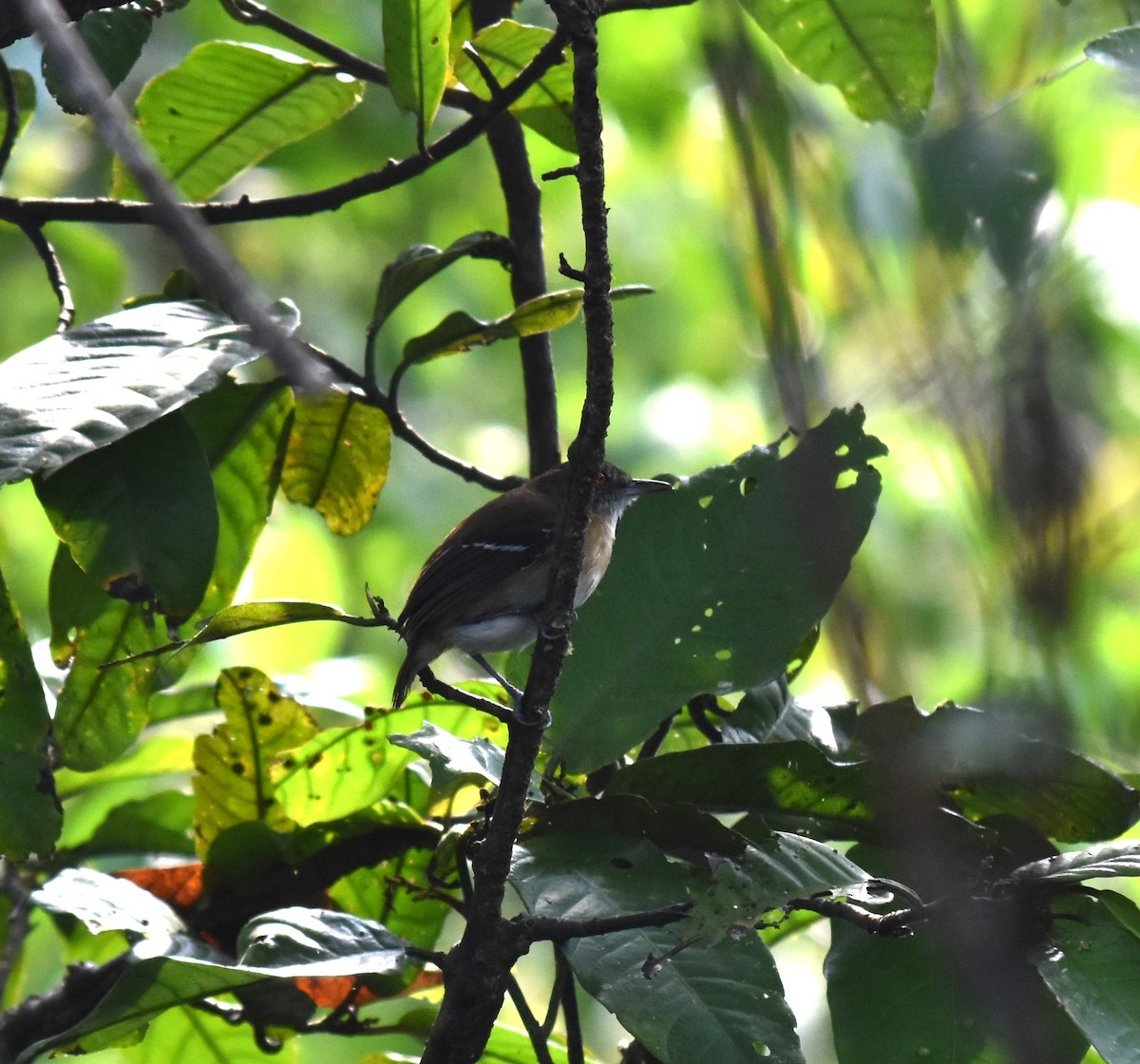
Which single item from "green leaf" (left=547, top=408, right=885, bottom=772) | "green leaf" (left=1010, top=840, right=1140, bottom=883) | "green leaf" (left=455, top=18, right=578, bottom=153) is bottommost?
"green leaf" (left=1010, top=840, right=1140, bottom=883)

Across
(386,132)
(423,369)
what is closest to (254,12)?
(386,132)

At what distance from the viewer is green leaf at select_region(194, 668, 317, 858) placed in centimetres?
261

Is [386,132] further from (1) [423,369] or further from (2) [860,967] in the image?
(2) [860,967]

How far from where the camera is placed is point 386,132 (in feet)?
22.3

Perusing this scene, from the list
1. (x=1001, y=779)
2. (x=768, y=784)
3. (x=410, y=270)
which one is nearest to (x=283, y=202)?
(x=410, y=270)

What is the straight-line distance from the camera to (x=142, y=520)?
7.20ft

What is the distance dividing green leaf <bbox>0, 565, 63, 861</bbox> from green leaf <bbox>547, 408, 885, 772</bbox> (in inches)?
34.9

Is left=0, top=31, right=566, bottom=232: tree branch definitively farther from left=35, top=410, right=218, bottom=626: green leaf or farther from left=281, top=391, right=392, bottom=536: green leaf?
left=35, top=410, right=218, bottom=626: green leaf

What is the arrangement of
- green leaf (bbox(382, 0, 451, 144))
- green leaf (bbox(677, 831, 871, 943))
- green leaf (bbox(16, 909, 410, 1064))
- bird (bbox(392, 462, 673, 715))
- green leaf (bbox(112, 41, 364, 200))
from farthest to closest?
bird (bbox(392, 462, 673, 715)) → green leaf (bbox(112, 41, 364, 200)) → green leaf (bbox(382, 0, 451, 144)) → green leaf (bbox(16, 909, 410, 1064)) → green leaf (bbox(677, 831, 871, 943))

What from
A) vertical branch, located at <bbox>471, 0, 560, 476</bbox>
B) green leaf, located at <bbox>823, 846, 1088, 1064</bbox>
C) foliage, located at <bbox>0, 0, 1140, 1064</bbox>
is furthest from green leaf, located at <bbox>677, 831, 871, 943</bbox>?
vertical branch, located at <bbox>471, 0, 560, 476</bbox>

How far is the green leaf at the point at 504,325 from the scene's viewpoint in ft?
8.20

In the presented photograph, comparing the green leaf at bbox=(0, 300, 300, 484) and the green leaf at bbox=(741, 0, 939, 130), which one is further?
the green leaf at bbox=(741, 0, 939, 130)

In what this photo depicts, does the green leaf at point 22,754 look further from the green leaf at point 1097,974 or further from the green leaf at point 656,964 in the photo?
the green leaf at point 1097,974

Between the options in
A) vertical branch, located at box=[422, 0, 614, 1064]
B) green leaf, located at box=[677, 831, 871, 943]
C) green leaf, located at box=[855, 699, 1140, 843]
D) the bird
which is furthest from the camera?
the bird
